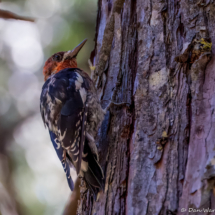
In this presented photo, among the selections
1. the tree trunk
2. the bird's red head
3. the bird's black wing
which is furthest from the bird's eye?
the tree trunk

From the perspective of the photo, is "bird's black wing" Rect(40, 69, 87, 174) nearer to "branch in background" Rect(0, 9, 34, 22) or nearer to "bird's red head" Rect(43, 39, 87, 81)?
"bird's red head" Rect(43, 39, 87, 81)

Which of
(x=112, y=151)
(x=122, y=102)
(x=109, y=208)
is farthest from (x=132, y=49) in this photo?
(x=109, y=208)

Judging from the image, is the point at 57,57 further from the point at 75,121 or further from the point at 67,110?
the point at 75,121

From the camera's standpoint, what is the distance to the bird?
212 cm

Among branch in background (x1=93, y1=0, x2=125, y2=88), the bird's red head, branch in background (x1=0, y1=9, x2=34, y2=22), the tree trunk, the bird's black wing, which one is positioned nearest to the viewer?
the tree trunk

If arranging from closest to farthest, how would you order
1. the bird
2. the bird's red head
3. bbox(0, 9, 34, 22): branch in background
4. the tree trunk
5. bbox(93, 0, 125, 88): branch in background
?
the tree trunk < the bird < bbox(93, 0, 125, 88): branch in background < bbox(0, 9, 34, 22): branch in background < the bird's red head

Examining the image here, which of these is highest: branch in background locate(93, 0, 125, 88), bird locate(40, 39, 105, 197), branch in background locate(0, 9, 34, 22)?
branch in background locate(0, 9, 34, 22)

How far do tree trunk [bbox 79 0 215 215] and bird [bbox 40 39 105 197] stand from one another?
130 mm

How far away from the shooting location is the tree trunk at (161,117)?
143 centimetres

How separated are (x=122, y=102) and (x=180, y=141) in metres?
0.73

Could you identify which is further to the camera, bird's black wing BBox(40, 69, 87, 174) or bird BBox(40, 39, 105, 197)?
bird's black wing BBox(40, 69, 87, 174)

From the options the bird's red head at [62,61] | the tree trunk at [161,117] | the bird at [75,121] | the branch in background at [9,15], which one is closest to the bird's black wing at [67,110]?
the bird at [75,121]

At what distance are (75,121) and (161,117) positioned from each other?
0.94 metres

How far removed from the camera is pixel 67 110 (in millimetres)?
2477
